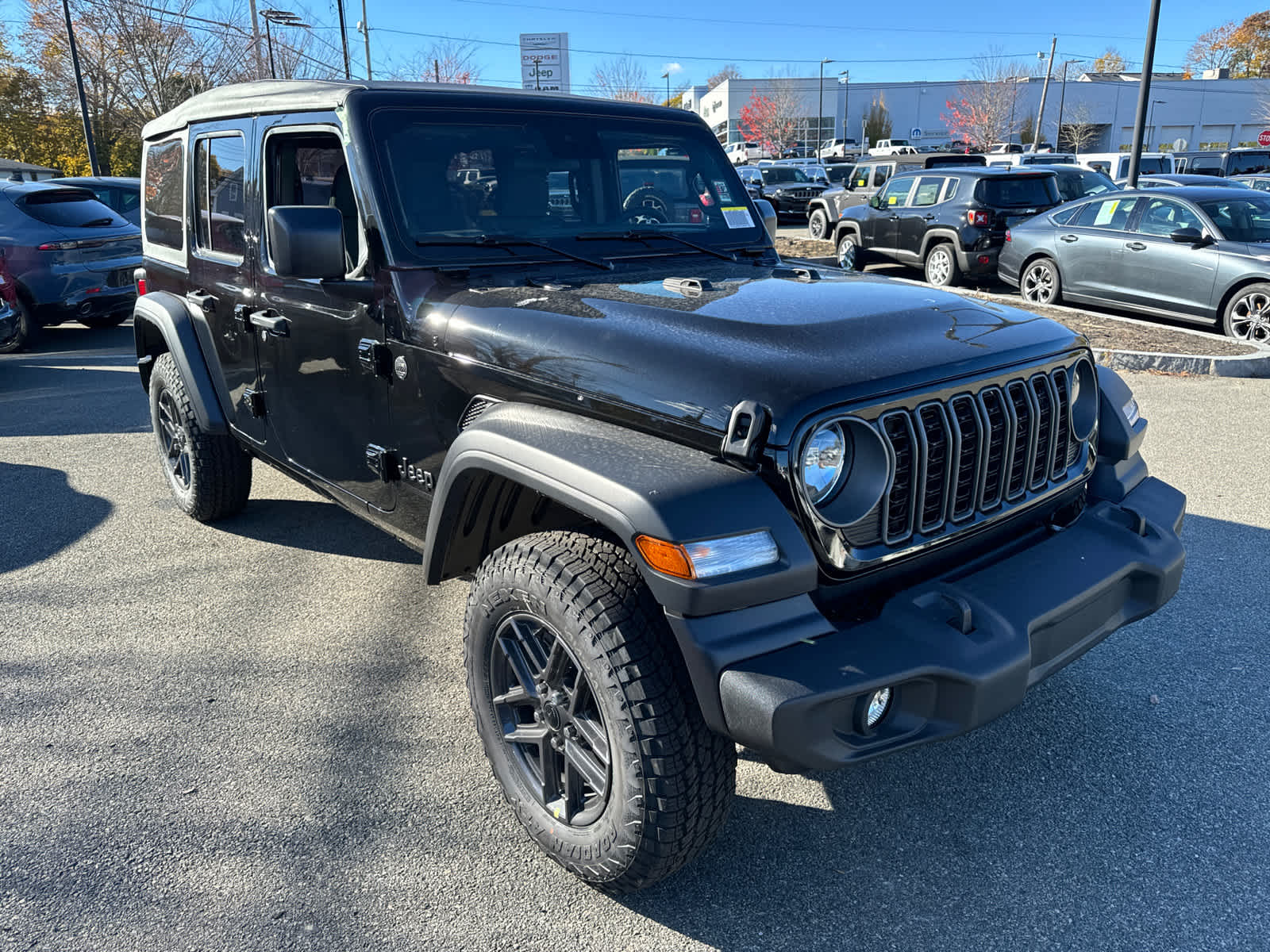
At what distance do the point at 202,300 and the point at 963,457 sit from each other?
3.35m

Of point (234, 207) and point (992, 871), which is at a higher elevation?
point (234, 207)

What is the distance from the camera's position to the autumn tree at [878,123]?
7338cm

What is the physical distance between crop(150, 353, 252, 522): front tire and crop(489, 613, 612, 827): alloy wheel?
253 centimetres

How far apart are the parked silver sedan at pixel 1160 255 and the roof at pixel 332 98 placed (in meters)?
6.89

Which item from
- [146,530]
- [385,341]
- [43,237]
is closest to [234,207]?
[385,341]

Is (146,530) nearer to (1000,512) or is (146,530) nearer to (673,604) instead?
(673,604)

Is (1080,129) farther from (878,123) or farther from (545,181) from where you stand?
(545,181)

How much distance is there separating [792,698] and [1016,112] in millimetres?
83099

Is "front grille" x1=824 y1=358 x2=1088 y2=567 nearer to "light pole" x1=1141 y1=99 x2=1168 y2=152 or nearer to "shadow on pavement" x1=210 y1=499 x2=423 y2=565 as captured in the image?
"shadow on pavement" x1=210 y1=499 x2=423 y2=565

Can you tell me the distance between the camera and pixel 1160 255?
925cm

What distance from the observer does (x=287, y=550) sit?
15.2ft

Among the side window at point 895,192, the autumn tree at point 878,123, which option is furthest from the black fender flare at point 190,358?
the autumn tree at point 878,123

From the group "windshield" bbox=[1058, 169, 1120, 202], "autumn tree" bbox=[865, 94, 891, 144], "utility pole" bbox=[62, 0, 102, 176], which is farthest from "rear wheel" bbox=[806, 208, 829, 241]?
"autumn tree" bbox=[865, 94, 891, 144]

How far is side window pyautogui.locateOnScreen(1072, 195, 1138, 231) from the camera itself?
32.1ft
